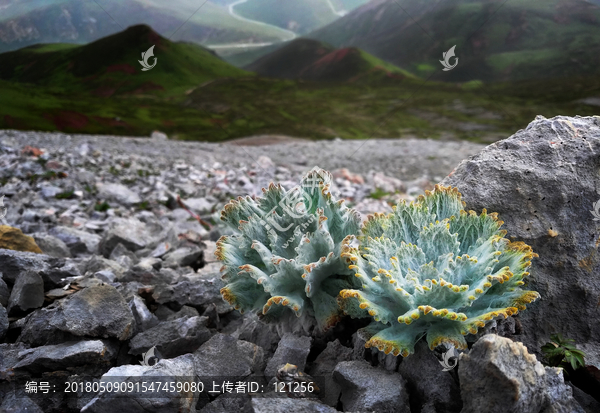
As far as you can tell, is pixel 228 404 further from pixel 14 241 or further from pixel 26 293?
pixel 14 241

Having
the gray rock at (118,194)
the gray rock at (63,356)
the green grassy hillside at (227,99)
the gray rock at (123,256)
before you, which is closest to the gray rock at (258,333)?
the gray rock at (63,356)

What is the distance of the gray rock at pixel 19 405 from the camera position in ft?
7.63

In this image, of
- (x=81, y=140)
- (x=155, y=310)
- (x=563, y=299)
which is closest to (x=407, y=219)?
(x=563, y=299)

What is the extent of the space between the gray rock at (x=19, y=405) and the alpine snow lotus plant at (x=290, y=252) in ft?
3.89

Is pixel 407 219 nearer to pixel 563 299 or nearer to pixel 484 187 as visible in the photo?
pixel 484 187

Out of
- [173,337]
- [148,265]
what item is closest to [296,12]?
[148,265]

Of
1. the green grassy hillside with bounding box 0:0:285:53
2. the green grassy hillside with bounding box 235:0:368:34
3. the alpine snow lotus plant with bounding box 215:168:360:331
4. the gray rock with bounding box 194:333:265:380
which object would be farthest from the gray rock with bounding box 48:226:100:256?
the green grassy hillside with bounding box 235:0:368:34

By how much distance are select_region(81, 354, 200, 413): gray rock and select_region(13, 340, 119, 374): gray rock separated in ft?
1.12

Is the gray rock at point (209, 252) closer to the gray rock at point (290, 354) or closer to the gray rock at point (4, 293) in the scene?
the gray rock at point (4, 293)

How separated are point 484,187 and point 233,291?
1.78 metres

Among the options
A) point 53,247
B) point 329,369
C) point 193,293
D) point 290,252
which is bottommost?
point 53,247

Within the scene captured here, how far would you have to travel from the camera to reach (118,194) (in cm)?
796

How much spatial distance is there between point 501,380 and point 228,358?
1.54 m

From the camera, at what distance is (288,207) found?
9.20 ft
